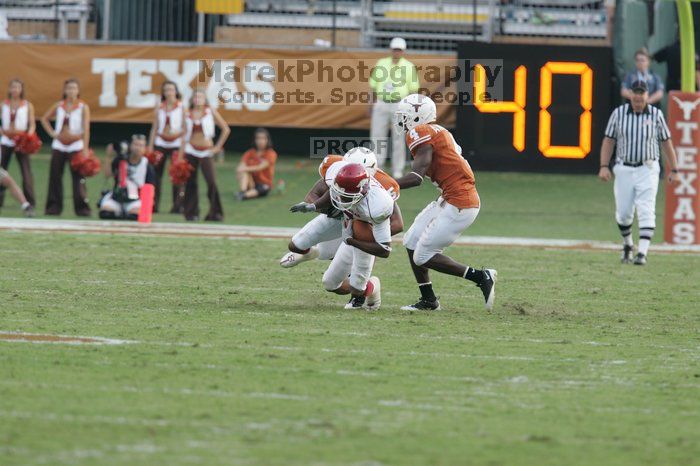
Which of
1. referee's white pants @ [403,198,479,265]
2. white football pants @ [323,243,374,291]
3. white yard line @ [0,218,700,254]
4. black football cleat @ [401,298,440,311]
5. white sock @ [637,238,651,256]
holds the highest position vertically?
referee's white pants @ [403,198,479,265]

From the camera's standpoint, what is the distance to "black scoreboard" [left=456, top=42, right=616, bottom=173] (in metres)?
14.5

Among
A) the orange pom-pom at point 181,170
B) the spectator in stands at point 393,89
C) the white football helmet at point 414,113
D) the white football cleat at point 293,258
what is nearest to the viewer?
the white football helmet at point 414,113

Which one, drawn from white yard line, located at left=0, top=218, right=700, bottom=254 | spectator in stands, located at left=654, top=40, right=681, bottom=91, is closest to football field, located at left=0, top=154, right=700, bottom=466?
white yard line, located at left=0, top=218, right=700, bottom=254

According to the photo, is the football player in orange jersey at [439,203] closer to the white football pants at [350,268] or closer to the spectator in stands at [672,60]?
the white football pants at [350,268]

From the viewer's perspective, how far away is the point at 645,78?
15.8 metres

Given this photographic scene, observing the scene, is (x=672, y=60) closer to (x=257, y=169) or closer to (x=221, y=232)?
(x=257, y=169)

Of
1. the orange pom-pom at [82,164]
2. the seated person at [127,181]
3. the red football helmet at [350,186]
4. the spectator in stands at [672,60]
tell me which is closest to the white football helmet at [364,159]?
the red football helmet at [350,186]

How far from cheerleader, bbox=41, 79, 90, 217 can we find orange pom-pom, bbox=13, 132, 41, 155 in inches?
8.4

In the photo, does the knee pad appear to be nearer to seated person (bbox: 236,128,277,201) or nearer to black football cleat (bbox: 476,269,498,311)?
black football cleat (bbox: 476,269,498,311)

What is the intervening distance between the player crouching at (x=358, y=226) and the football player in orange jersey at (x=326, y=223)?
10 cm

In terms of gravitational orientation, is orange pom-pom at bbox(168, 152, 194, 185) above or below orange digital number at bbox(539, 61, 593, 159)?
below

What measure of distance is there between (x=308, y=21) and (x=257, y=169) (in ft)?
13.3

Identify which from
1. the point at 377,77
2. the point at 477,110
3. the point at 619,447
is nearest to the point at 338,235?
the point at 619,447

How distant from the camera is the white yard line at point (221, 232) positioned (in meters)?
13.5
